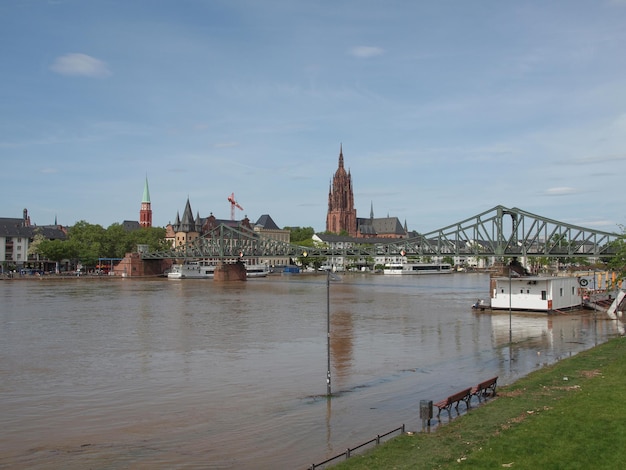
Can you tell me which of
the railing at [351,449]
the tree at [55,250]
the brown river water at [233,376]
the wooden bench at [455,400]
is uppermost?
the tree at [55,250]

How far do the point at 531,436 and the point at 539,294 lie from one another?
150 ft

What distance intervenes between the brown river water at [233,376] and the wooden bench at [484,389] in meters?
2.27

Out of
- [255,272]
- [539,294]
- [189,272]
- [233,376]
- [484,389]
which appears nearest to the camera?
[484,389]

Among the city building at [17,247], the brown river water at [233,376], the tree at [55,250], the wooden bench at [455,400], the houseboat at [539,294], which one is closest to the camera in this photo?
the brown river water at [233,376]

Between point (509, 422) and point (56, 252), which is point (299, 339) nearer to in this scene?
point (509, 422)

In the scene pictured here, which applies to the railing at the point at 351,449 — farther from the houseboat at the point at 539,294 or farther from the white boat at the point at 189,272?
the white boat at the point at 189,272

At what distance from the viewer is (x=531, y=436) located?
16781mm

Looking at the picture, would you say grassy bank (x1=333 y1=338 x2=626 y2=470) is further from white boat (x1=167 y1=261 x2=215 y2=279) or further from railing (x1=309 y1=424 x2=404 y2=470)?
white boat (x1=167 y1=261 x2=215 y2=279)

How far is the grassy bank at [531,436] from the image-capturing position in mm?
14930

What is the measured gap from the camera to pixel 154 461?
1817 centimetres

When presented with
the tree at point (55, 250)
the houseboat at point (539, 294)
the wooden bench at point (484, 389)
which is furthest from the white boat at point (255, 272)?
the wooden bench at point (484, 389)

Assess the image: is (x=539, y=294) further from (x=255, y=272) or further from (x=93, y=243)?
(x=93, y=243)

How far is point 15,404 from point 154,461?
10489 mm

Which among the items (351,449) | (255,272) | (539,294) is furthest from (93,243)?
(351,449)
